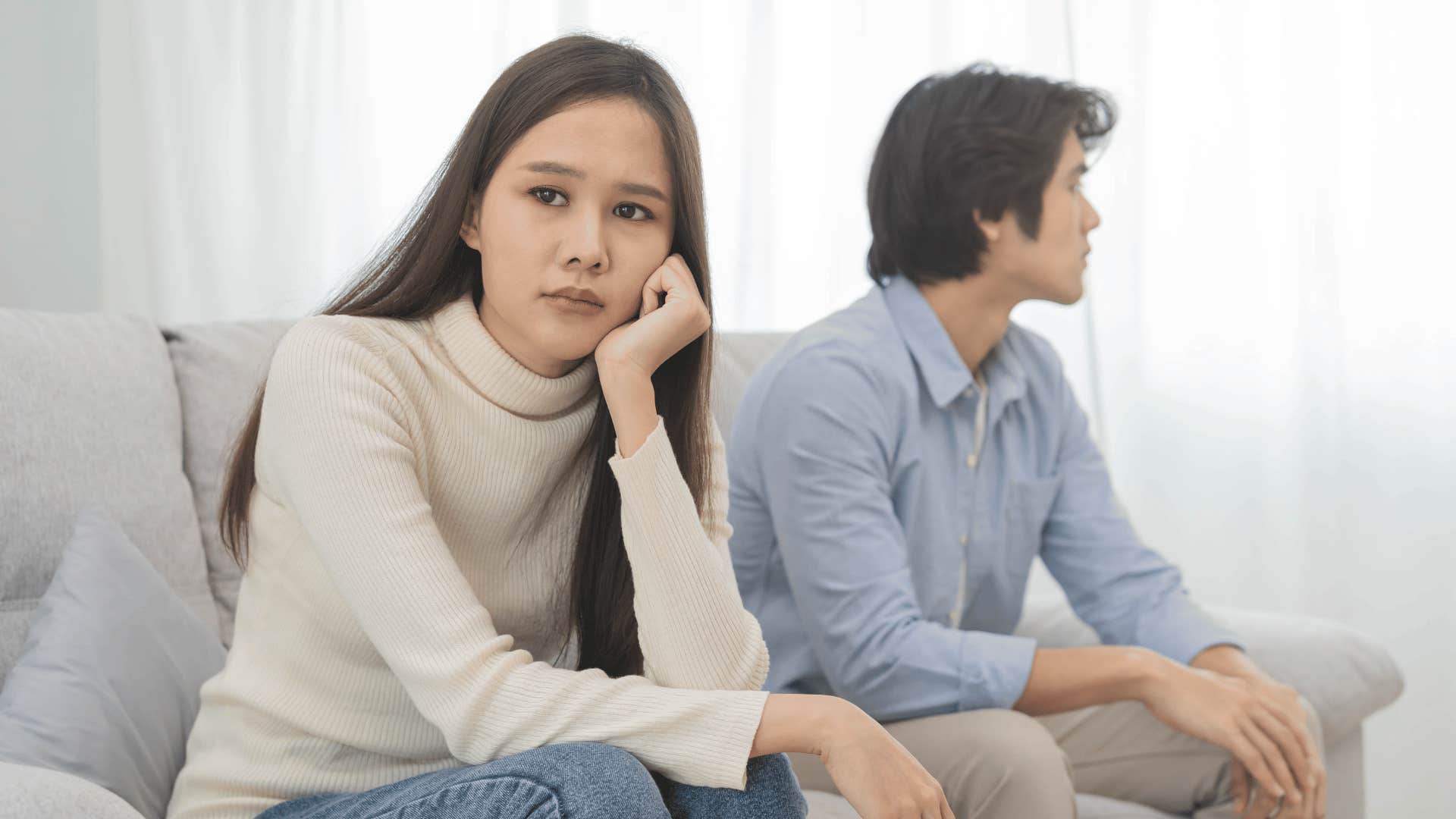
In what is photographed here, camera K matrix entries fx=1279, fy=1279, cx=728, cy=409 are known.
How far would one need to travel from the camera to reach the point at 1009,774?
130cm

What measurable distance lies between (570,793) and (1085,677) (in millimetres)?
778

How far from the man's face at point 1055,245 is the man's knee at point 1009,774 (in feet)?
2.08

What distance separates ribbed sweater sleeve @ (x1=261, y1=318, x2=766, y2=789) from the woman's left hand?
7.6 inches

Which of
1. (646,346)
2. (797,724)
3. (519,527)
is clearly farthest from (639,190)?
(797,724)

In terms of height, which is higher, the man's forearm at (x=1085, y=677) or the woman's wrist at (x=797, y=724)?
the woman's wrist at (x=797, y=724)

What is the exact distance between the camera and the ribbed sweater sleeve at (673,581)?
1062mm

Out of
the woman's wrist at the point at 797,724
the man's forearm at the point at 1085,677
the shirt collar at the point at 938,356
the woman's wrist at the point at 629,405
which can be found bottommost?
the man's forearm at the point at 1085,677

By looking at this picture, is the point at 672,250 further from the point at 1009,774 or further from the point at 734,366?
the point at 734,366

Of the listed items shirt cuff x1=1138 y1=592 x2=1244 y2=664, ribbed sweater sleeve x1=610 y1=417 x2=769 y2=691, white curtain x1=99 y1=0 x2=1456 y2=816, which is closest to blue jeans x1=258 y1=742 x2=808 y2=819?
ribbed sweater sleeve x1=610 y1=417 x2=769 y2=691

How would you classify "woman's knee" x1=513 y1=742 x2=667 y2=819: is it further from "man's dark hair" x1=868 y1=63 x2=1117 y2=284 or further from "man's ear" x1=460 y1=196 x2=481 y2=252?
"man's dark hair" x1=868 y1=63 x2=1117 y2=284

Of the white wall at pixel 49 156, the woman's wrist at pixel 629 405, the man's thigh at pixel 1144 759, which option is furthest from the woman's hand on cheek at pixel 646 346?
the white wall at pixel 49 156

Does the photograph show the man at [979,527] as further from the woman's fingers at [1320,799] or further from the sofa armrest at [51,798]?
the sofa armrest at [51,798]

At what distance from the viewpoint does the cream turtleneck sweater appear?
3.12ft

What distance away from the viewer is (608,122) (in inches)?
43.4
